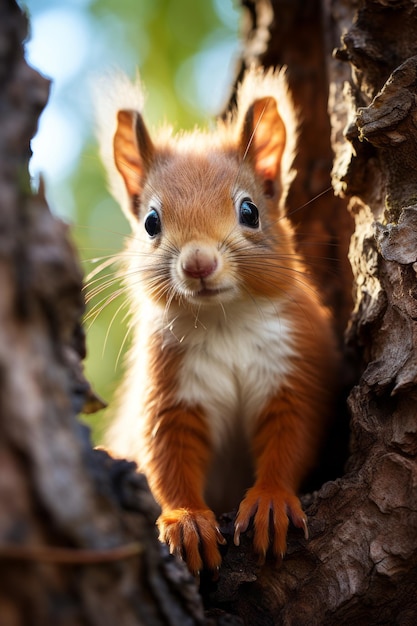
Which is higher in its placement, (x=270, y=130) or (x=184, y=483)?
(x=270, y=130)

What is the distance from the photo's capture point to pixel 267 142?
3.54m

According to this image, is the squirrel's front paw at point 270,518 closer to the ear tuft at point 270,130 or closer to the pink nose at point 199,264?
the pink nose at point 199,264

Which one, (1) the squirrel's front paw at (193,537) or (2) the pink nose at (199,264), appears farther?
(2) the pink nose at (199,264)

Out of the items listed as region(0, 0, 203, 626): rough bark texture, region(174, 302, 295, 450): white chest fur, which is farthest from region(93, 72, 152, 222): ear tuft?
region(0, 0, 203, 626): rough bark texture

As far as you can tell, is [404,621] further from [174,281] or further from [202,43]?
[202,43]

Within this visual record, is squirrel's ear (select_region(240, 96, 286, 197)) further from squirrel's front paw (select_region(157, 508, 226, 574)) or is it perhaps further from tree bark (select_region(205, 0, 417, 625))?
squirrel's front paw (select_region(157, 508, 226, 574))

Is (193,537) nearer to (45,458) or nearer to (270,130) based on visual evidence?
(45,458)

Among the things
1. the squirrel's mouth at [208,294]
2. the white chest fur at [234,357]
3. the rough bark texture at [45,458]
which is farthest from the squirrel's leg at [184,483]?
the rough bark texture at [45,458]

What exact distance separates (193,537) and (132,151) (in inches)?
83.1

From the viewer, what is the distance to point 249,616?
223 centimetres

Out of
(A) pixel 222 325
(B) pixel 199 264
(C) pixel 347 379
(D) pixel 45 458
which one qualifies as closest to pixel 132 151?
(A) pixel 222 325

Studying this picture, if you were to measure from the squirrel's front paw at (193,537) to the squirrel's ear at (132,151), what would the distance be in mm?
1722

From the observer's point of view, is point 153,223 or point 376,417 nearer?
point 376,417

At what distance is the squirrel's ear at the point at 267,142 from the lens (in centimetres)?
346
